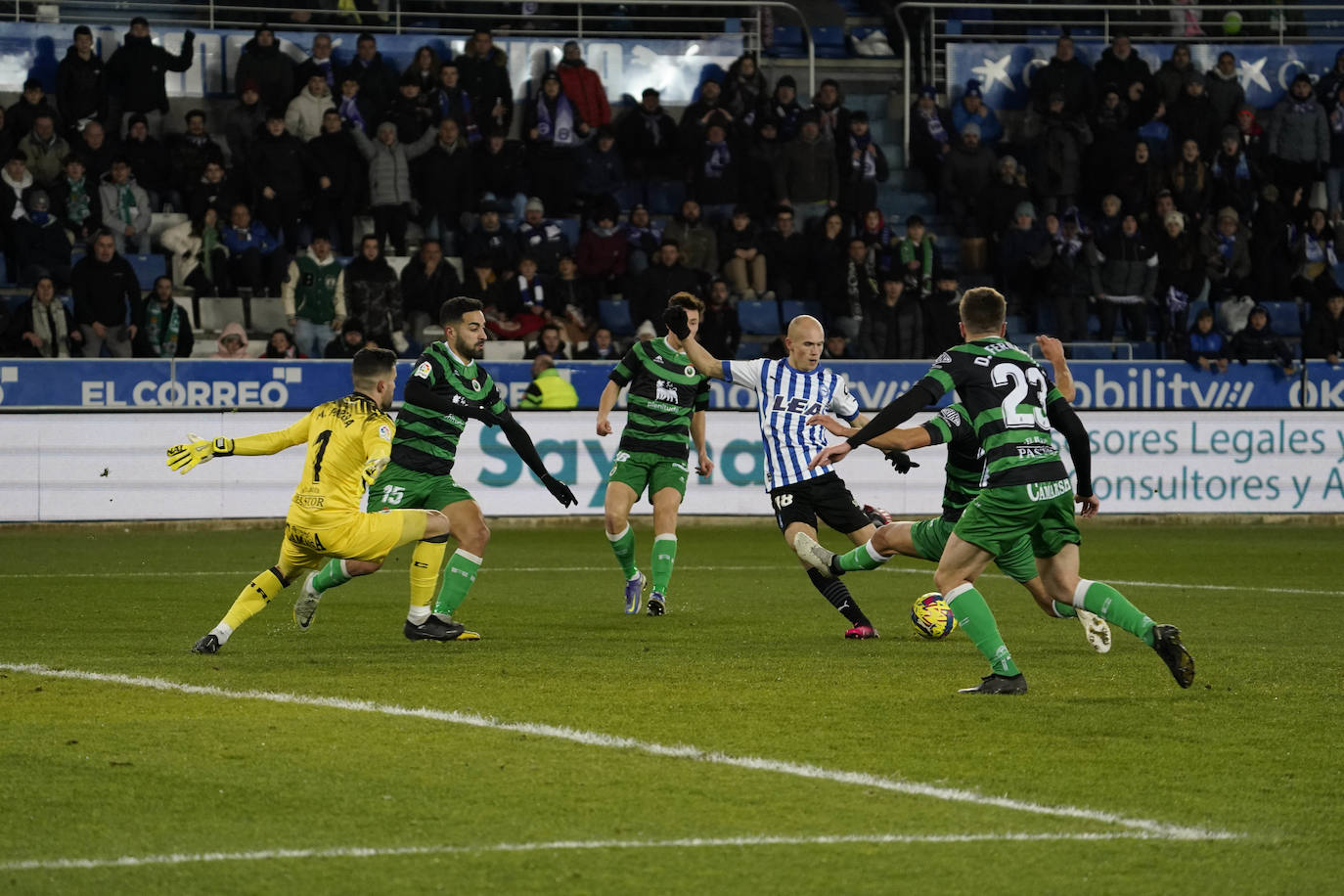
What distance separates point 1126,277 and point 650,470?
12.9m

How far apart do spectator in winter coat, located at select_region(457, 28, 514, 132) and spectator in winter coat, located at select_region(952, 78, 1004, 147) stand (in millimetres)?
6450

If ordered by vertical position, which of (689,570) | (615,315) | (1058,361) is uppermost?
(615,315)

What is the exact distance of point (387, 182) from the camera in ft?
76.3

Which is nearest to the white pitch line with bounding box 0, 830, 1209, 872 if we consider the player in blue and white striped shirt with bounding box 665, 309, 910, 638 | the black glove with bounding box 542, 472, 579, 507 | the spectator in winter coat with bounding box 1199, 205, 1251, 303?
the black glove with bounding box 542, 472, 579, 507

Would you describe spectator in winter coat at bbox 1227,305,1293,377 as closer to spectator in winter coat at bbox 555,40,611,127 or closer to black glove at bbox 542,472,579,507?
spectator in winter coat at bbox 555,40,611,127

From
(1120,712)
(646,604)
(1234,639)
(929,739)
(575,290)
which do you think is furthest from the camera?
(575,290)

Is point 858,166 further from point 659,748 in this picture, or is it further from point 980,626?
point 659,748

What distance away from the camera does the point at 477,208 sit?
23.6m

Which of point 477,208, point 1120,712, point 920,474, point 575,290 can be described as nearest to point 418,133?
point 477,208

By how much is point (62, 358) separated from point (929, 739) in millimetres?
15035

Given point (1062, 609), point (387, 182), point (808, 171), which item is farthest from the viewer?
point (808, 171)

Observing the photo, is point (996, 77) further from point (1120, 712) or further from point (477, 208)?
point (1120, 712)

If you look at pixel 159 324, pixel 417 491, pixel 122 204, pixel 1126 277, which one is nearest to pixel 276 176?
pixel 122 204

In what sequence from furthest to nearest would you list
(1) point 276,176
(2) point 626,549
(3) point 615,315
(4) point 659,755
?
(3) point 615,315 → (1) point 276,176 → (2) point 626,549 → (4) point 659,755
